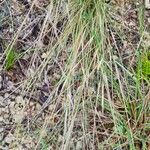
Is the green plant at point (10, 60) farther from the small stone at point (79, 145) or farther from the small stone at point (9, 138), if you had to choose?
the small stone at point (79, 145)

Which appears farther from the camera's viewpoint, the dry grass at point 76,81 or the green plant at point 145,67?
the green plant at point 145,67

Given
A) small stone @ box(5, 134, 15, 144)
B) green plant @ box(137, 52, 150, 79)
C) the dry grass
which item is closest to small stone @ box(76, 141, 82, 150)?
the dry grass

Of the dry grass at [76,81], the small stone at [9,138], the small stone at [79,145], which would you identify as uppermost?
the dry grass at [76,81]

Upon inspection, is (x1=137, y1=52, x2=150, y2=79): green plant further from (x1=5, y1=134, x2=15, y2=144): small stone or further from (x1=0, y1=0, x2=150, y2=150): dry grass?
(x1=5, y1=134, x2=15, y2=144): small stone

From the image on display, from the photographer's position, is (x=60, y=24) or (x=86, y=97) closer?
(x=86, y=97)

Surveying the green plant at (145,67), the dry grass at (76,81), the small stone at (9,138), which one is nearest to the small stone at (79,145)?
the dry grass at (76,81)

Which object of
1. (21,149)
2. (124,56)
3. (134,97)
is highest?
(124,56)

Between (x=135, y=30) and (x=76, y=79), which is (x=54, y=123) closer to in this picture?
(x=76, y=79)

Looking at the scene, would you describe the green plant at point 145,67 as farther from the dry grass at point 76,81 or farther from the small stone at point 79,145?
the small stone at point 79,145

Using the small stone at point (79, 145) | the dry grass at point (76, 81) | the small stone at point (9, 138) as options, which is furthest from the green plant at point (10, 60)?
the small stone at point (79, 145)

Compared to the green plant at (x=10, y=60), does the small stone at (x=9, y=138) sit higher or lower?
lower

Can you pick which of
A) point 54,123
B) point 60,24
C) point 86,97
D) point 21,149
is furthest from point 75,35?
point 21,149
